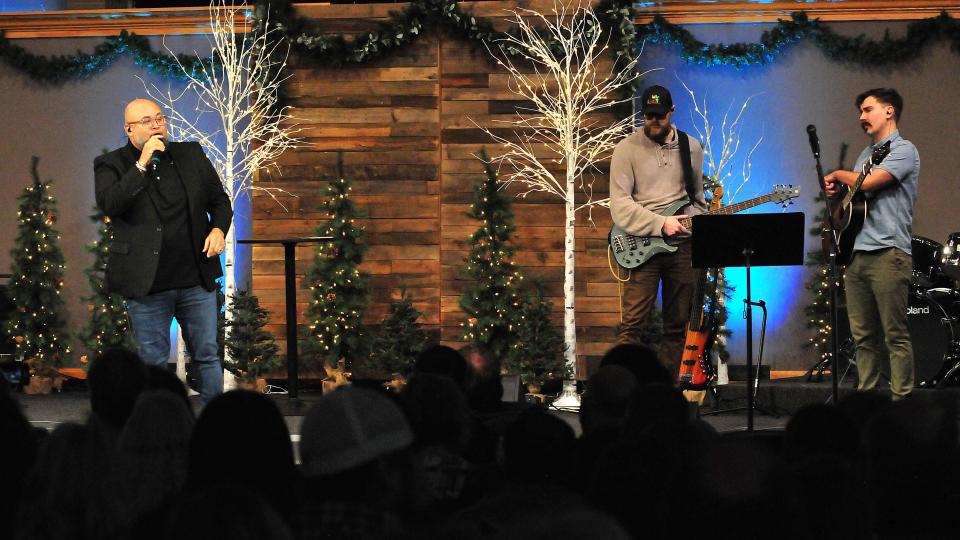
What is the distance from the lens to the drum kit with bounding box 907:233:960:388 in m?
7.61

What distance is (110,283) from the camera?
17.2ft

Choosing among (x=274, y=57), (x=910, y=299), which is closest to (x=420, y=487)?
(x=910, y=299)

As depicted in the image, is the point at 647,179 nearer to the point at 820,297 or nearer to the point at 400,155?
the point at 820,297

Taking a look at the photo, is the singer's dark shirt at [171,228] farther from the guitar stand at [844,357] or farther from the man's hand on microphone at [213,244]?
the guitar stand at [844,357]

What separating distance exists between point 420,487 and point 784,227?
3.53 metres

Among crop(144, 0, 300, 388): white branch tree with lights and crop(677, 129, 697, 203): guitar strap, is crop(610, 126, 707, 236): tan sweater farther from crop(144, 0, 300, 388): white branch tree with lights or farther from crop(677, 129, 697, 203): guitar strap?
crop(144, 0, 300, 388): white branch tree with lights

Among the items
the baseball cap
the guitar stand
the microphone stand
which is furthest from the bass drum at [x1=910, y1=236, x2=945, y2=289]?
the baseball cap

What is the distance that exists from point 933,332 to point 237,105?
17.0ft

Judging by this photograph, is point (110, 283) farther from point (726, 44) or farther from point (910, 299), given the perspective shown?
point (726, 44)

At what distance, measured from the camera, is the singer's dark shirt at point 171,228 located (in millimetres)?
5219

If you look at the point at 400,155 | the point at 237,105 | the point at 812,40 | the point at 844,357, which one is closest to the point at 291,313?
the point at 237,105

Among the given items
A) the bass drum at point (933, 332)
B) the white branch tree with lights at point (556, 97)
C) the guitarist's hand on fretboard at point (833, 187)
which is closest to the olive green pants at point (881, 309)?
the guitarist's hand on fretboard at point (833, 187)

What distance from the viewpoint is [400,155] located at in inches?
377

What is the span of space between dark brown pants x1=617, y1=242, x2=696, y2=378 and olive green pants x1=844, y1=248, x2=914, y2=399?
2.79 feet
